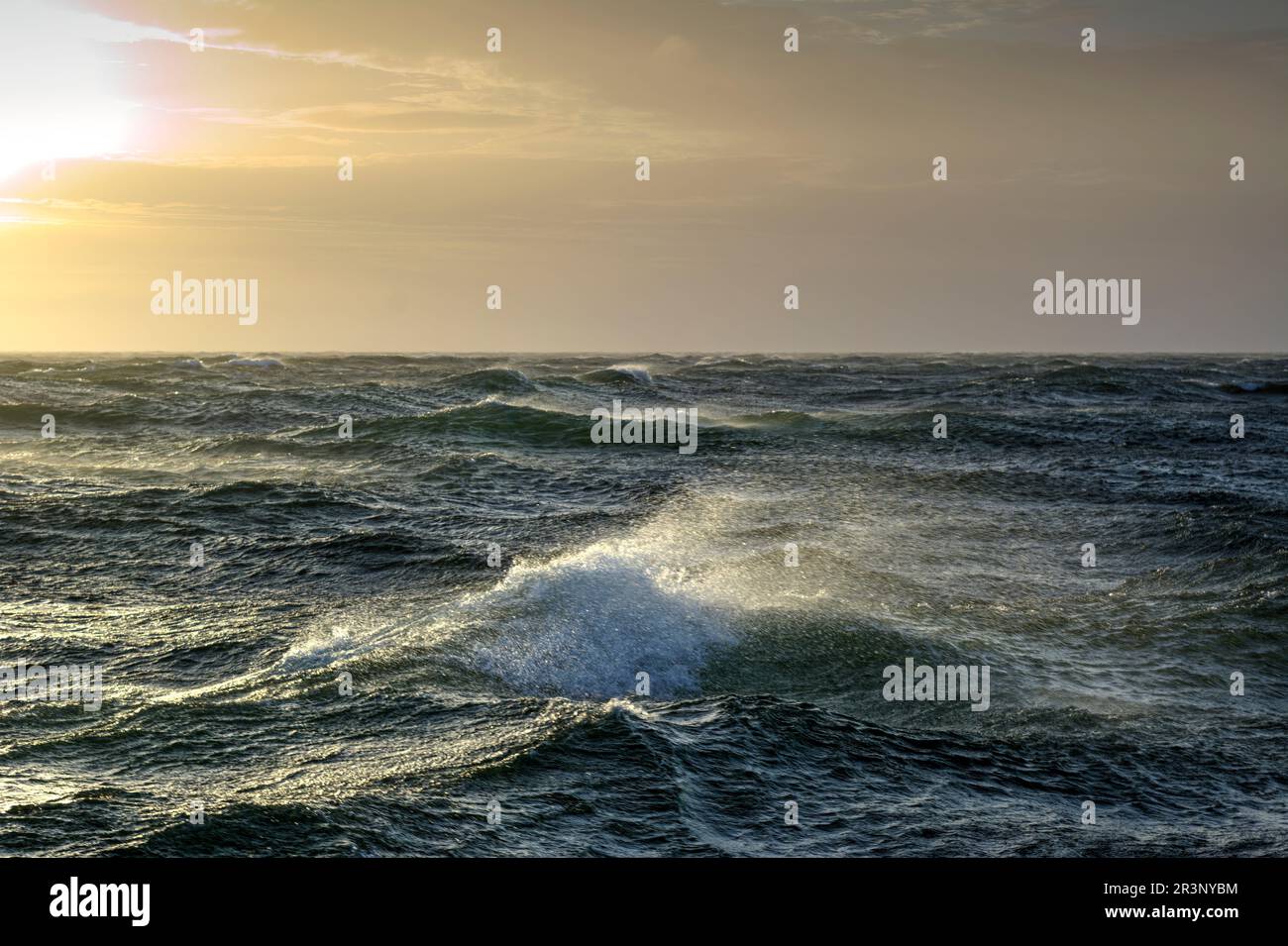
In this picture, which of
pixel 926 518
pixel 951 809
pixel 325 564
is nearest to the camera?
pixel 951 809

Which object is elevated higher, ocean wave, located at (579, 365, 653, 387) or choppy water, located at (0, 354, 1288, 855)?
ocean wave, located at (579, 365, 653, 387)

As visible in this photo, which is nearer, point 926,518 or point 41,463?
point 926,518

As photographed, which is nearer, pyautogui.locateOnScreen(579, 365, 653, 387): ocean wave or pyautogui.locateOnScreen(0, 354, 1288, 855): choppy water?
pyautogui.locateOnScreen(0, 354, 1288, 855): choppy water

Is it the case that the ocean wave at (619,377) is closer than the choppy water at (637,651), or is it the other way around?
the choppy water at (637,651)

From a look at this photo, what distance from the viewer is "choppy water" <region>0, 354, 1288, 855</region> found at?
729 centimetres

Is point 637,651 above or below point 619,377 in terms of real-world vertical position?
below

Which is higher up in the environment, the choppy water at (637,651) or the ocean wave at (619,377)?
the ocean wave at (619,377)

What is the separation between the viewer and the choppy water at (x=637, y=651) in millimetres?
7285

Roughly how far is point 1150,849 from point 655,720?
12.2 ft

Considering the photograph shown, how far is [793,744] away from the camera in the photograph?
867 centimetres

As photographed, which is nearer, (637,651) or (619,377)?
(637,651)

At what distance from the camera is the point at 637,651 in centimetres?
1121
